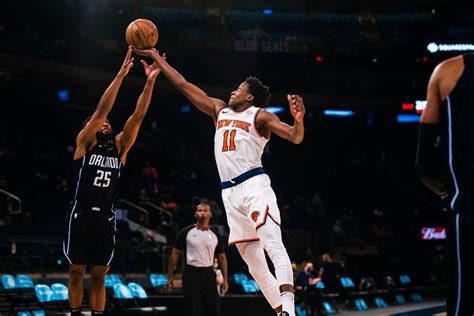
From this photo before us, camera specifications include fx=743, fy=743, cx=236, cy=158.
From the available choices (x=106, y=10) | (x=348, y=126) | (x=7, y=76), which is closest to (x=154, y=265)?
(x=7, y=76)

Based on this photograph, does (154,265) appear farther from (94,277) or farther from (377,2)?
(377,2)

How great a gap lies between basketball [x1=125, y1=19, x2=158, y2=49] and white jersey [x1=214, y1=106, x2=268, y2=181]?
1.26 metres

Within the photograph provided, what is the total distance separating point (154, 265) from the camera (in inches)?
622

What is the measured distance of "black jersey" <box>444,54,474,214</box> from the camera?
11.2ft

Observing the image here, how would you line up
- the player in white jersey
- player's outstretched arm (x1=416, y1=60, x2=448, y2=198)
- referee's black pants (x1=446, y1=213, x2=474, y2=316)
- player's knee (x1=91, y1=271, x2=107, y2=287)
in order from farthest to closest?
player's knee (x1=91, y1=271, x2=107, y2=287) → the player in white jersey → player's outstretched arm (x1=416, y1=60, x2=448, y2=198) → referee's black pants (x1=446, y1=213, x2=474, y2=316)

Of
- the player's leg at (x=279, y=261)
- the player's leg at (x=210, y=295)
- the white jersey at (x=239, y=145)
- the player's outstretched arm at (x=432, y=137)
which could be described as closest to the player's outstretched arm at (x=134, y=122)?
the white jersey at (x=239, y=145)

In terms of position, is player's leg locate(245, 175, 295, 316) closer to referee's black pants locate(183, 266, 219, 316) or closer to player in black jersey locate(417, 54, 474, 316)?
player in black jersey locate(417, 54, 474, 316)

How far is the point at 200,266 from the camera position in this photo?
10172 mm

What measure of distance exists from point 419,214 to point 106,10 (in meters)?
14.2

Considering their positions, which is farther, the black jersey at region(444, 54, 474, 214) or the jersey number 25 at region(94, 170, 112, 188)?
the jersey number 25 at region(94, 170, 112, 188)

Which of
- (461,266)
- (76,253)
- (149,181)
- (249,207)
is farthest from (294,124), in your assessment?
(149,181)

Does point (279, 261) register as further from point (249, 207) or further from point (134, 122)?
point (134, 122)

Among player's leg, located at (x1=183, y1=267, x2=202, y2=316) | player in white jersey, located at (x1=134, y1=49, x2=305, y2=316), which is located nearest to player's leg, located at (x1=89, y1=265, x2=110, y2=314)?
player in white jersey, located at (x1=134, y1=49, x2=305, y2=316)

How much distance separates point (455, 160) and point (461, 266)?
49 centimetres
